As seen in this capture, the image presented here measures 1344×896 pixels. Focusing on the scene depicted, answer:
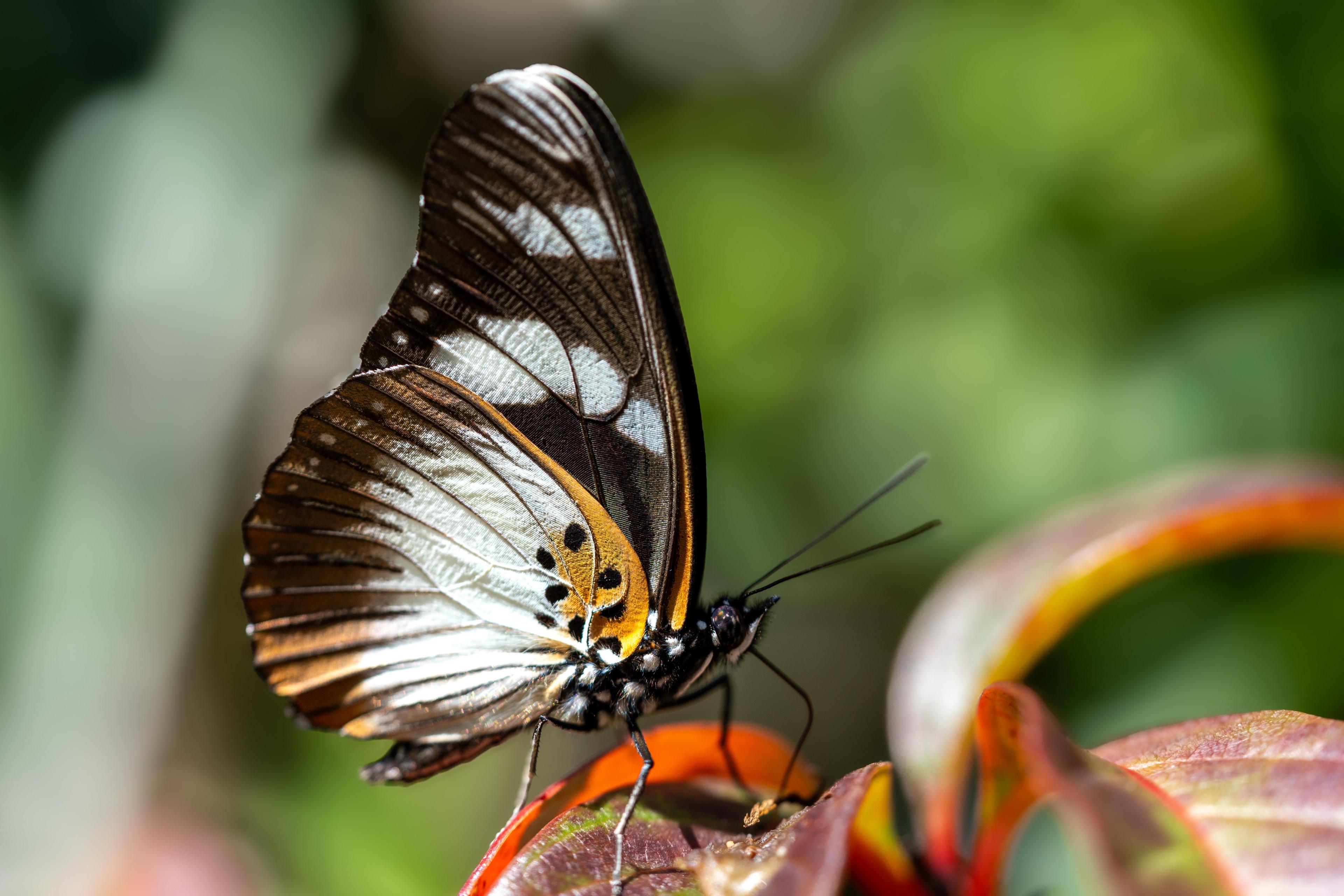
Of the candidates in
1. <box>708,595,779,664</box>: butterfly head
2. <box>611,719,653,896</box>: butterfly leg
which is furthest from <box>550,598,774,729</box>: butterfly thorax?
<box>611,719,653,896</box>: butterfly leg

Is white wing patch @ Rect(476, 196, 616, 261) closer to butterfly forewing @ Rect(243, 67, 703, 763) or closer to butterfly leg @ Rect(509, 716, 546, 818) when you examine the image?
butterfly forewing @ Rect(243, 67, 703, 763)

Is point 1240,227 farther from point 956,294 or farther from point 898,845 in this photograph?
point 898,845

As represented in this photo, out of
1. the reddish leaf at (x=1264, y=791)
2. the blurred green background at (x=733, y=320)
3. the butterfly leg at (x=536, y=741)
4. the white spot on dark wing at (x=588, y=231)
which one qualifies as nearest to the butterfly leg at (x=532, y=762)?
the butterfly leg at (x=536, y=741)

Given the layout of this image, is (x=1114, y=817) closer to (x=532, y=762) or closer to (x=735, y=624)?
(x=735, y=624)

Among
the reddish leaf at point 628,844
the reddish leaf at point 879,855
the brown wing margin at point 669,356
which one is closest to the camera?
the reddish leaf at point 628,844

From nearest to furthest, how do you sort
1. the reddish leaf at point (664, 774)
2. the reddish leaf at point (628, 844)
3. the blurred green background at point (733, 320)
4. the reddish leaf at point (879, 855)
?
the reddish leaf at point (628, 844) → the reddish leaf at point (664, 774) → the reddish leaf at point (879, 855) → the blurred green background at point (733, 320)

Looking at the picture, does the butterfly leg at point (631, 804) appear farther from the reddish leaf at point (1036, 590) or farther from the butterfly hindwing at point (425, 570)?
the reddish leaf at point (1036, 590)
